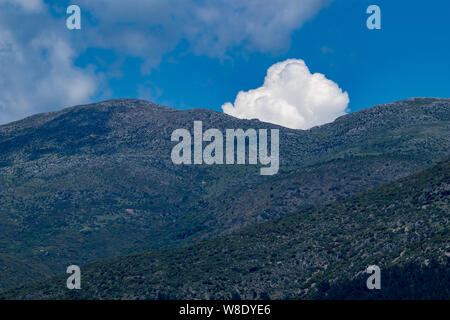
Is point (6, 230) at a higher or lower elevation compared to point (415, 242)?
higher

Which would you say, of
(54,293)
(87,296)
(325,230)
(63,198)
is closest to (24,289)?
(54,293)

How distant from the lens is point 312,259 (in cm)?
10538

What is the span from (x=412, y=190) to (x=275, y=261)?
86.1 ft

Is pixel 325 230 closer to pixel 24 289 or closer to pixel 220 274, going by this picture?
pixel 220 274

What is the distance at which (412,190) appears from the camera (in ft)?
367

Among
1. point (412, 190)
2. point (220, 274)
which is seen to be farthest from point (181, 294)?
point (412, 190)

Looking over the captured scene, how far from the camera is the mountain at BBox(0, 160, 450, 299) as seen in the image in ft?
294

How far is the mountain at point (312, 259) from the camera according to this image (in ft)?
294

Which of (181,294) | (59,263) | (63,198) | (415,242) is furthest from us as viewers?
(63,198)

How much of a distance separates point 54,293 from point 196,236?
73010mm

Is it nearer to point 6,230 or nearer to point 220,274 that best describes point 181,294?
point 220,274
